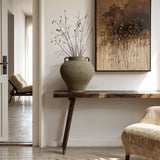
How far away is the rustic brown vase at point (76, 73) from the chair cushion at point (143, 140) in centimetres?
78

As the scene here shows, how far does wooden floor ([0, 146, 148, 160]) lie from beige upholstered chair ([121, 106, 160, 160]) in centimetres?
38

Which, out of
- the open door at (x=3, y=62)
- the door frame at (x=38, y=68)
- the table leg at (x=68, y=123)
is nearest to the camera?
the table leg at (x=68, y=123)

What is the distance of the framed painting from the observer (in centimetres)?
349

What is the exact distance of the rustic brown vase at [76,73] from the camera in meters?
3.17

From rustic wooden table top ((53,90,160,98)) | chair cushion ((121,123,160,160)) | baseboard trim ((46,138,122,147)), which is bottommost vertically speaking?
baseboard trim ((46,138,122,147))

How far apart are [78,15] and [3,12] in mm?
936

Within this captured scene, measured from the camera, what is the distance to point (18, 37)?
8.97 metres

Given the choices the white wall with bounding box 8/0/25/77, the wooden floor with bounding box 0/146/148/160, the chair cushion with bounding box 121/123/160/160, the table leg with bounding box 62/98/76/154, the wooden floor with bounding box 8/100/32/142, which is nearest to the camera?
the chair cushion with bounding box 121/123/160/160

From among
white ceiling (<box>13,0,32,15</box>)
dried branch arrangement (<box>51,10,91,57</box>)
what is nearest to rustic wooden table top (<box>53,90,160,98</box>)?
dried branch arrangement (<box>51,10,91,57</box>)

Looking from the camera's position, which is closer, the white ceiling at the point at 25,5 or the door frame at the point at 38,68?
the door frame at the point at 38,68

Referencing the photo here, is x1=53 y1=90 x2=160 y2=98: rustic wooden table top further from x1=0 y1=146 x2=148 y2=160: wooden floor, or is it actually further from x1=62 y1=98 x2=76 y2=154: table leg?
x1=0 y1=146 x2=148 y2=160: wooden floor

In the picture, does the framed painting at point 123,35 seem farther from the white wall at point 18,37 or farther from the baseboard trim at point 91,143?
the white wall at point 18,37

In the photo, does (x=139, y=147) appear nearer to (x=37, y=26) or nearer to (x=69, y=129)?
(x=69, y=129)

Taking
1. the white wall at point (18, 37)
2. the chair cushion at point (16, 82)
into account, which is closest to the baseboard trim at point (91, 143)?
the chair cushion at point (16, 82)
